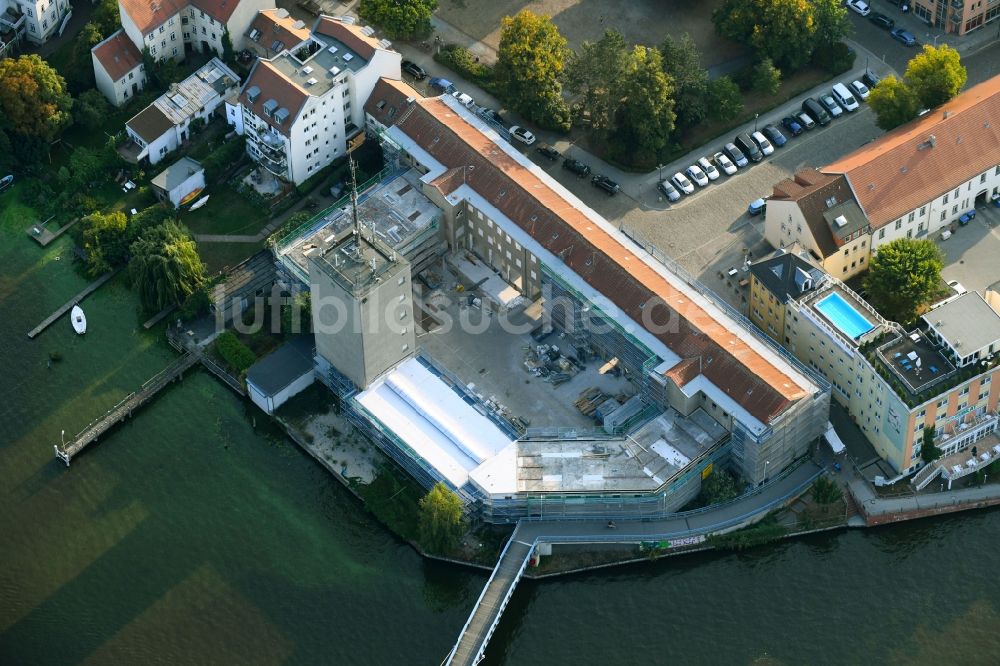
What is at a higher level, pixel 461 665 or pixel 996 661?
pixel 996 661
